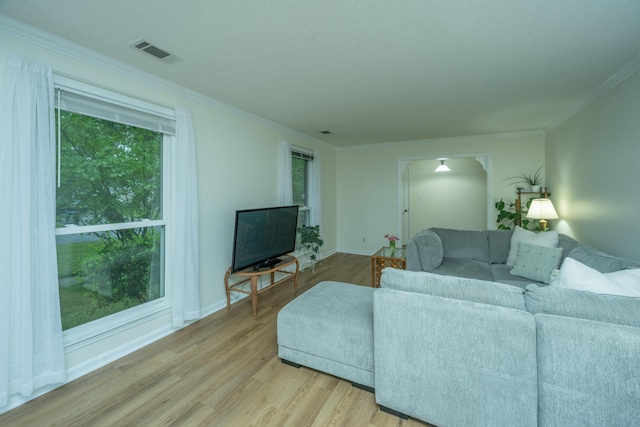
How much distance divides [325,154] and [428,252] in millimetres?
3142

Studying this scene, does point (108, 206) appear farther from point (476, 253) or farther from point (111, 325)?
point (476, 253)

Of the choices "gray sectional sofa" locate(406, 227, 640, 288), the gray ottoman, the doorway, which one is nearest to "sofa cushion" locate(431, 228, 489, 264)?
"gray sectional sofa" locate(406, 227, 640, 288)

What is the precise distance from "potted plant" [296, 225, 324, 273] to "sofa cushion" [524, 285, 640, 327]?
3.32 meters

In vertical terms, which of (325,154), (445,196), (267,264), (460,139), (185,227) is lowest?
(267,264)

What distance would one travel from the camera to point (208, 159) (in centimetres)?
305

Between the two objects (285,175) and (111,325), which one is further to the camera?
(285,175)

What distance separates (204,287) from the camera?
3.05 m

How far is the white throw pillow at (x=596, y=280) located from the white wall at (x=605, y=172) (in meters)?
1.09

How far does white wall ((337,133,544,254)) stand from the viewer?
15.3 feet

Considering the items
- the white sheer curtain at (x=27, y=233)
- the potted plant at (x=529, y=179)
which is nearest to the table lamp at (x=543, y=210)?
the potted plant at (x=529, y=179)

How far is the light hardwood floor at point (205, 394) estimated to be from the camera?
1611mm

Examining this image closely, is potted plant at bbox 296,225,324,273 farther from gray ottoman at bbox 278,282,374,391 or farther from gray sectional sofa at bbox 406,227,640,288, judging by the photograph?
gray ottoman at bbox 278,282,374,391

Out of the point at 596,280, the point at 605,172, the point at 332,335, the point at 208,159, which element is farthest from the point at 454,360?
the point at 208,159

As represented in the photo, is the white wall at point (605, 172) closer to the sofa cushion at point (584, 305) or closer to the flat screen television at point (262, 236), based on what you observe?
the sofa cushion at point (584, 305)
